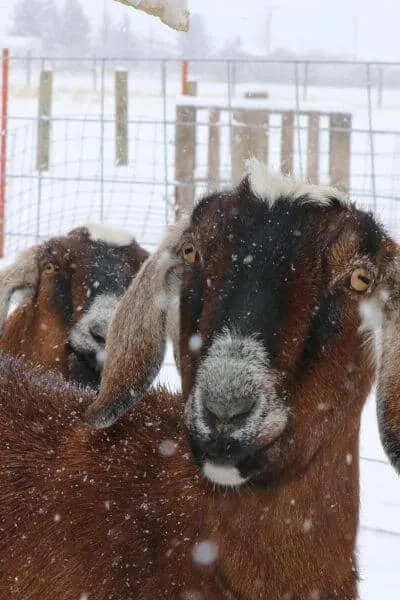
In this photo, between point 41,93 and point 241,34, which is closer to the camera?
point 241,34

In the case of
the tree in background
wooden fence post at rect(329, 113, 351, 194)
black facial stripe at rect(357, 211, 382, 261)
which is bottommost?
black facial stripe at rect(357, 211, 382, 261)

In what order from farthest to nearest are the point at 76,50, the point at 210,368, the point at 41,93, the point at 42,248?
the point at 76,50, the point at 41,93, the point at 42,248, the point at 210,368

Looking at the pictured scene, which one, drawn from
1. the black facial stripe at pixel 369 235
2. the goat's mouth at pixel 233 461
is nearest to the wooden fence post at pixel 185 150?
the black facial stripe at pixel 369 235

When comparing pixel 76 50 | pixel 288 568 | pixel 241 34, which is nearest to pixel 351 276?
pixel 288 568

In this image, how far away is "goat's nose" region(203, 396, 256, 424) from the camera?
2957 mm

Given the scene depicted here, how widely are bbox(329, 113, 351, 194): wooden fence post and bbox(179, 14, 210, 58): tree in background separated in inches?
86.6

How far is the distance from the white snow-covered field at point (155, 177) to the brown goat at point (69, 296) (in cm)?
74

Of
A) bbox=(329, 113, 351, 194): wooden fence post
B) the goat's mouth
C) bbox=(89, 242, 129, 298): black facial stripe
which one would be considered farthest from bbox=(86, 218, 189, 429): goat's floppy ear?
bbox=(329, 113, 351, 194): wooden fence post

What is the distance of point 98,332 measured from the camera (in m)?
5.71

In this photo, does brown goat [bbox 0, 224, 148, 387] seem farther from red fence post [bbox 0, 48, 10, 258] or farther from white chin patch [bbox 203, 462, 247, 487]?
red fence post [bbox 0, 48, 10, 258]

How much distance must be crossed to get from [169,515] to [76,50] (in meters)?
11.8

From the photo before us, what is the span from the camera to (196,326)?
3361 millimetres

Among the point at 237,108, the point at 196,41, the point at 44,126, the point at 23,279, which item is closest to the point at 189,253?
the point at 23,279

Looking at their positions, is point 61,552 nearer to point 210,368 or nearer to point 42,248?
point 210,368
